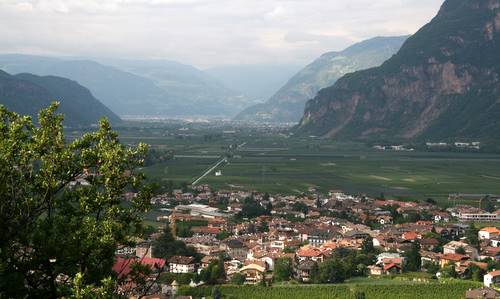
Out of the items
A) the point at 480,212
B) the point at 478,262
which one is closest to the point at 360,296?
the point at 478,262

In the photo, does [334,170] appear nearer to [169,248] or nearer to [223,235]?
[223,235]

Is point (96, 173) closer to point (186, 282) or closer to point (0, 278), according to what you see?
point (0, 278)

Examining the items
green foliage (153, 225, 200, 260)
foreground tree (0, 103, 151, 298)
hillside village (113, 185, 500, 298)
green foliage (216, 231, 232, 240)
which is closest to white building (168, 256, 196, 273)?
hillside village (113, 185, 500, 298)

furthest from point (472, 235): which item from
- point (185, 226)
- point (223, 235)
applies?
point (185, 226)

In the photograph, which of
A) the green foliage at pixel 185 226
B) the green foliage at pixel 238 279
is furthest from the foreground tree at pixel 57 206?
the green foliage at pixel 185 226

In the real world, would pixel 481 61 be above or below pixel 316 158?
above

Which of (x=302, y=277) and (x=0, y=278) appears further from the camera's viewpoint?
(x=302, y=277)

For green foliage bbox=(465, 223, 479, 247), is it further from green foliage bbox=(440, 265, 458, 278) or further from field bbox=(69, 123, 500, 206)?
field bbox=(69, 123, 500, 206)
